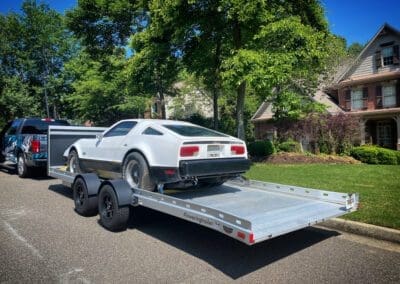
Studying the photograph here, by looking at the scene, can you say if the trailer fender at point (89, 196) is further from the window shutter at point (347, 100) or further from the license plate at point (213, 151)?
the window shutter at point (347, 100)

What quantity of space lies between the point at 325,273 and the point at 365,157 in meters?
13.8

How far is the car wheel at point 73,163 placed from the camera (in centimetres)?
816

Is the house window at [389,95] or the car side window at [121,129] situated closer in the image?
the car side window at [121,129]

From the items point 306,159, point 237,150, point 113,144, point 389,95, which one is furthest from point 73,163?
point 389,95

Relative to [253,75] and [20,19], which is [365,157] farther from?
[20,19]

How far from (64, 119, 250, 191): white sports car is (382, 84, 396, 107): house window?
76.1 feet

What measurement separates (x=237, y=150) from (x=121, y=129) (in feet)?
8.07

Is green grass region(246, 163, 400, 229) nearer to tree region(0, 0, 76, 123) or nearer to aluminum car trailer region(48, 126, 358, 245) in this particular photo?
aluminum car trailer region(48, 126, 358, 245)

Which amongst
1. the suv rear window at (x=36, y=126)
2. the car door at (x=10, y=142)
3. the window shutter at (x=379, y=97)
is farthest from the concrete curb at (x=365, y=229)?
the window shutter at (x=379, y=97)

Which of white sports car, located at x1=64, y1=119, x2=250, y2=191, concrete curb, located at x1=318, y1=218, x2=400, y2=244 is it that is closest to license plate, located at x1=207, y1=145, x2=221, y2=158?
white sports car, located at x1=64, y1=119, x2=250, y2=191

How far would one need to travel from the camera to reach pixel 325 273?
4.16 m

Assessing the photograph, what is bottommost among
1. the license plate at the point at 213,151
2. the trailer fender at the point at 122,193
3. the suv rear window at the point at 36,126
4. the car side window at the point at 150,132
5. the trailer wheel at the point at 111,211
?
the trailer wheel at the point at 111,211

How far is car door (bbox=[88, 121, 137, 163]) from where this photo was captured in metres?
6.67

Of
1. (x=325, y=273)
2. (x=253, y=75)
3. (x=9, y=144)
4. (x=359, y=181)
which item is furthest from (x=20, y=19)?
(x=325, y=273)
